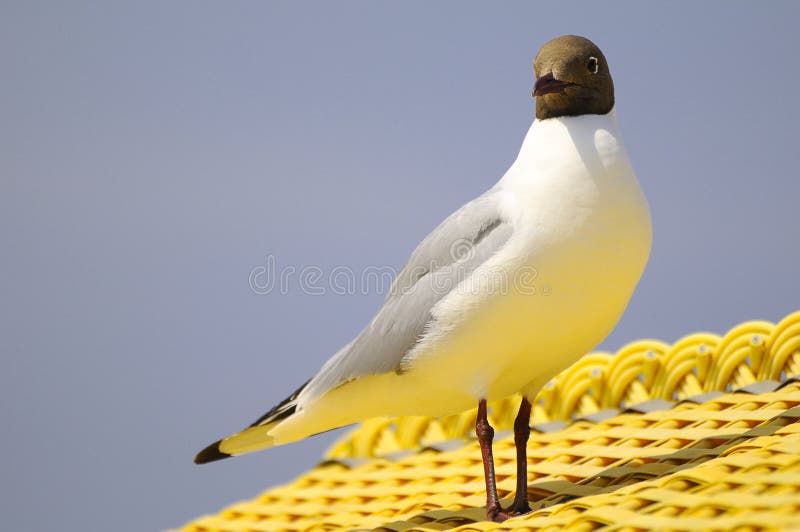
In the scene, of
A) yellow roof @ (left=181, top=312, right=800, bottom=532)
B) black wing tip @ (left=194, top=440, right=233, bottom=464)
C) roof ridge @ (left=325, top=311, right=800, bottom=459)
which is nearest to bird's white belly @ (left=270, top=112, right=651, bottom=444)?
A: yellow roof @ (left=181, top=312, right=800, bottom=532)

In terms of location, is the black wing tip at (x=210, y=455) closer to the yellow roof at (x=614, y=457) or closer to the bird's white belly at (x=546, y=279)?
the yellow roof at (x=614, y=457)

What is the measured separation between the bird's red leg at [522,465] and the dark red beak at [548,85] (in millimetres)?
741

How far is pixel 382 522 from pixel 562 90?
1119 mm

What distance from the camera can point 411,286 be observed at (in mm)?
2258

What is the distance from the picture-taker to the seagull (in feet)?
6.61

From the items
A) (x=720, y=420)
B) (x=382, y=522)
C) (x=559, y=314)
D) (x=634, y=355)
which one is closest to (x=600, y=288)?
(x=559, y=314)

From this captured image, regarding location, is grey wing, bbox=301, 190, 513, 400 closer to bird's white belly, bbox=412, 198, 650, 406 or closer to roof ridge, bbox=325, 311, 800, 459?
bird's white belly, bbox=412, 198, 650, 406

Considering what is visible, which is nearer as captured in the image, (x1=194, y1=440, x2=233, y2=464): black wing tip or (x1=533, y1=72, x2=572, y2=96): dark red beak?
(x1=533, y1=72, x2=572, y2=96): dark red beak

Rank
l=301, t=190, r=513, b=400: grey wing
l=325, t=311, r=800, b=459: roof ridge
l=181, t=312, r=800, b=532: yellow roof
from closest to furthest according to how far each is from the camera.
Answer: l=181, t=312, r=800, b=532: yellow roof
l=301, t=190, r=513, b=400: grey wing
l=325, t=311, r=800, b=459: roof ridge

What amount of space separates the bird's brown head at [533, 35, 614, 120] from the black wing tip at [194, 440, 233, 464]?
1.21 meters

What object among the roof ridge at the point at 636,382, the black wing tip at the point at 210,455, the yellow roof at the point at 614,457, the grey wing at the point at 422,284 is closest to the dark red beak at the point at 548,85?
the grey wing at the point at 422,284

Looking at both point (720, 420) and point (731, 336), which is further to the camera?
point (731, 336)

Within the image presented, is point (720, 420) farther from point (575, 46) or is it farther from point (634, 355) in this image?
point (575, 46)

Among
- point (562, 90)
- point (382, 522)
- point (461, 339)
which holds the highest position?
point (562, 90)
